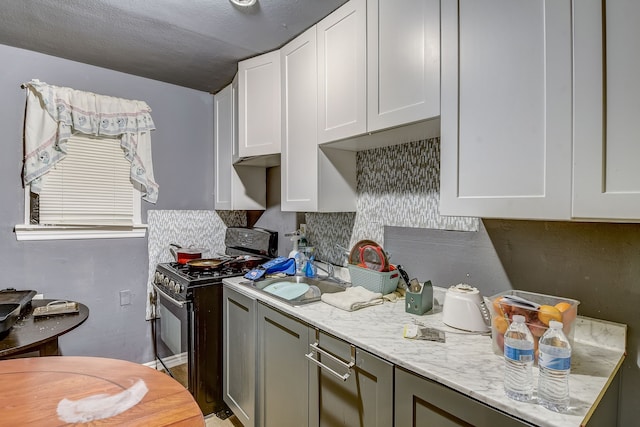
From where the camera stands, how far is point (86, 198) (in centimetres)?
245

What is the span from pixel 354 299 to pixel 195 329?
3.70 ft

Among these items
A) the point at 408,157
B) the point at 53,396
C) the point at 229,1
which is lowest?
the point at 53,396

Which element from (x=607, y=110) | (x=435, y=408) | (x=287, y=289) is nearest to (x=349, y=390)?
(x=435, y=408)

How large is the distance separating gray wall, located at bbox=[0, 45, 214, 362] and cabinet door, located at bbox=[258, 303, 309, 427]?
1472mm

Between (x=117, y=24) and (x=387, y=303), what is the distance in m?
2.17

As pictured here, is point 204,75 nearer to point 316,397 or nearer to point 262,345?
point 262,345

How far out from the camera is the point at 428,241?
1.67 meters

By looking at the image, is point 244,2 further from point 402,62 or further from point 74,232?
point 74,232

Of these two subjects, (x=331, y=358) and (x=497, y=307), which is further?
(x=331, y=358)

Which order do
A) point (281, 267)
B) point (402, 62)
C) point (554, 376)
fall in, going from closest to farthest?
point (554, 376) < point (402, 62) < point (281, 267)

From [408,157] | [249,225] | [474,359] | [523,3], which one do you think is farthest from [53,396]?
[249,225]

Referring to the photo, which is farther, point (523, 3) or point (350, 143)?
point (350, 143)

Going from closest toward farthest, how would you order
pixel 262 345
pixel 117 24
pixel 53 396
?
pixel 53 396 < pixel 262 345 < pixel 117 24

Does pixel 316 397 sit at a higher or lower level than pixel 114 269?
lower
